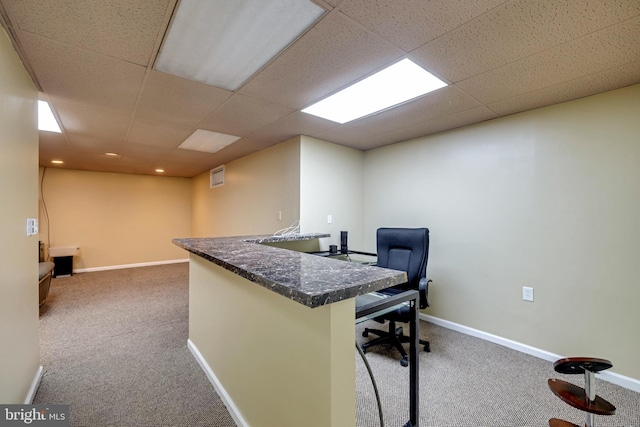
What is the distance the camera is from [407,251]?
267 cm

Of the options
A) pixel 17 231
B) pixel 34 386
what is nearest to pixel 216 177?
pixel 17 231

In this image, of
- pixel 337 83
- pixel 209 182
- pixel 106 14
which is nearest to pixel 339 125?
pixel 337 83

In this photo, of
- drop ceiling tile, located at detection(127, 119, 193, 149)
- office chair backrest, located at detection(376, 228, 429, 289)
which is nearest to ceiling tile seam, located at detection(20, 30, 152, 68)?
drop ceiling tile, located at detection(127, 119, 193, 149)

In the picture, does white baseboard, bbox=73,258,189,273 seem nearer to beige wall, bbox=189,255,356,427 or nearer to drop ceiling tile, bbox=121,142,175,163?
drop ceiling tile, bbox=121,142,175,163

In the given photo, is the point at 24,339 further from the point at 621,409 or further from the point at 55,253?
the point at 55,253

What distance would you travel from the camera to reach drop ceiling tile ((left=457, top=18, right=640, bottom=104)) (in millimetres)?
1434

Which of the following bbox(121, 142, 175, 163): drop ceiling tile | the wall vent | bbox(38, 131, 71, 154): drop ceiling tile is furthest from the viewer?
the wall vent

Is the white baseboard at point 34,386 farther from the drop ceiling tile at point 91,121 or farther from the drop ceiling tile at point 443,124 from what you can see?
the drop ceiling tile at point 443,124

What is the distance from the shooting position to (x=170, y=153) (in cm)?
416

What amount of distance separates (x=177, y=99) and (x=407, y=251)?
8.21ft

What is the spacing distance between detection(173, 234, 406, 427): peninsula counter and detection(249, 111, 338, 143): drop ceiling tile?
1.59 meters

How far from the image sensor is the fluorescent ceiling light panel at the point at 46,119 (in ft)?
7.82

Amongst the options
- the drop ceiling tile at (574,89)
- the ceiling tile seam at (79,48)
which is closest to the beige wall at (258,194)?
the ceiling tile seam at (79,48)

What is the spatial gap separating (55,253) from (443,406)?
670 cm
